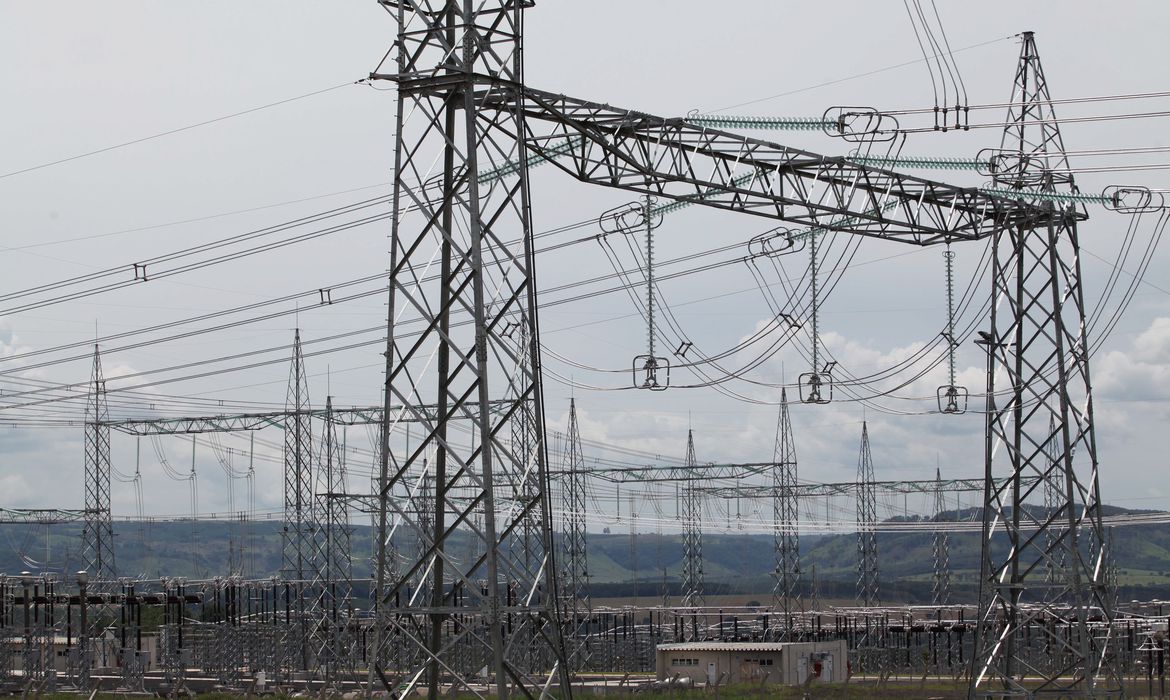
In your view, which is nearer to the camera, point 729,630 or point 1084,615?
point 1084,615

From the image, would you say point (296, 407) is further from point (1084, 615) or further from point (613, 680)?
point (1084, 615)

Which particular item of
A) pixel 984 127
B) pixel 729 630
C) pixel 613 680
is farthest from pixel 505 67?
pixel 729 630

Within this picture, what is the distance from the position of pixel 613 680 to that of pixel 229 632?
12765 millimetres

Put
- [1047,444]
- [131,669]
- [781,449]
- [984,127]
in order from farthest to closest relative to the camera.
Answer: [781,449] → [131,669] → [1047,444] → [984,127]

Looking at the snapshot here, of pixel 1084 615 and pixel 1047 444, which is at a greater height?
pixel 1047 444

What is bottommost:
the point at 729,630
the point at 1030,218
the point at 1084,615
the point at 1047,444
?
the point at 729,630

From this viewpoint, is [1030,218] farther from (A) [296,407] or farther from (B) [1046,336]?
(A) [296,407]

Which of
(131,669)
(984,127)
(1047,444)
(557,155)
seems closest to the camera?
(557,155)

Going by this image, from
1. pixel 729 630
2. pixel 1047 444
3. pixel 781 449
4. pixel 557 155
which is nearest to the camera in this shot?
pixel 557 155

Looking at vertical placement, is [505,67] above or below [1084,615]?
above

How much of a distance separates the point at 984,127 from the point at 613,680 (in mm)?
27953

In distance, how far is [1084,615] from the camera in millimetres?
22578

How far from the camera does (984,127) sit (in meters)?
21.7

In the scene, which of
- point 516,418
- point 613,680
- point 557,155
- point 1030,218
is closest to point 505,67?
point 557,155
